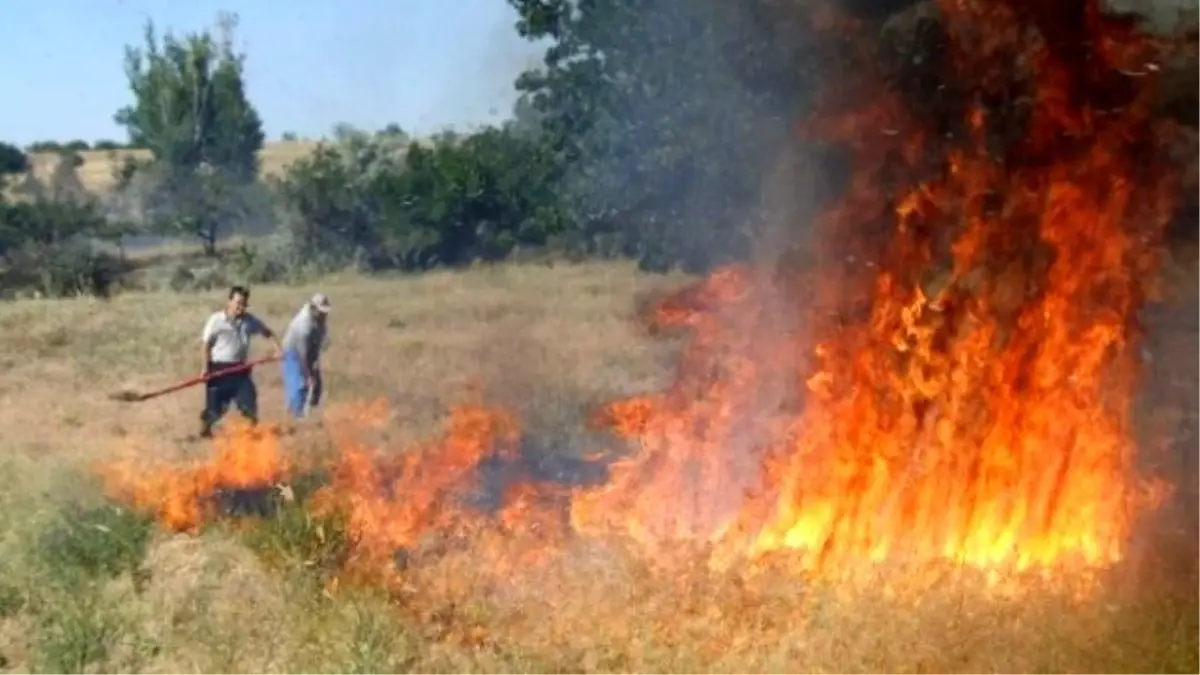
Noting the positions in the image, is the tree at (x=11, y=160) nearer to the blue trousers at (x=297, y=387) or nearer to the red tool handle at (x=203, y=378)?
the red tool handle at (x=203, y=378)

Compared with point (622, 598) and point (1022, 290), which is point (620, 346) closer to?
point (1022, 290)

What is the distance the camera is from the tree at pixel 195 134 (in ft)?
40.5

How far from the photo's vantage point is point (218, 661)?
241 inches

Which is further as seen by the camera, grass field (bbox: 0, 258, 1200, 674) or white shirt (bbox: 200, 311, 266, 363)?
white shirt (bbox: 200, 311, 266, 363)

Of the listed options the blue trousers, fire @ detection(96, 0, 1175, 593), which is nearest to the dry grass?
the blue trousers

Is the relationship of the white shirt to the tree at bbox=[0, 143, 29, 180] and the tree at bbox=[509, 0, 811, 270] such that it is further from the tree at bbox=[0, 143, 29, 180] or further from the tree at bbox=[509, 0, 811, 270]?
the tree at bbox=[0, 143, 29, 180]

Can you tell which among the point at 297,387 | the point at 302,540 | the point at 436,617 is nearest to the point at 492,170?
the point at 297,387

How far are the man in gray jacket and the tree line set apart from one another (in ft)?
6.30

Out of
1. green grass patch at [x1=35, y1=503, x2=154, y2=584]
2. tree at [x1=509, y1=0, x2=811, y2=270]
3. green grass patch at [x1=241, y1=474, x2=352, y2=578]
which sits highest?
tree at [x1=509, y1=0, x2=811, y2=270]

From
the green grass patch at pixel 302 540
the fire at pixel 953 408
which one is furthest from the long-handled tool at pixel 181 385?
the green grass patch at pixel 302 540

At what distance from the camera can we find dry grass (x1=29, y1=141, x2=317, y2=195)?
1359 cm

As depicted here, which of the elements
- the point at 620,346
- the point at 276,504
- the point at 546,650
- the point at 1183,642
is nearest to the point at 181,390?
the point at 276,504

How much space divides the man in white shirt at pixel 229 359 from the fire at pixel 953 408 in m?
1.62

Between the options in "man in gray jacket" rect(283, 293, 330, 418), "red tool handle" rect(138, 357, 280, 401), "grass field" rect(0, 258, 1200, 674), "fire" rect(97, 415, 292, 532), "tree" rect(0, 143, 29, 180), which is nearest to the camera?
"grass field" rect(0, 258, 1200, 674)
